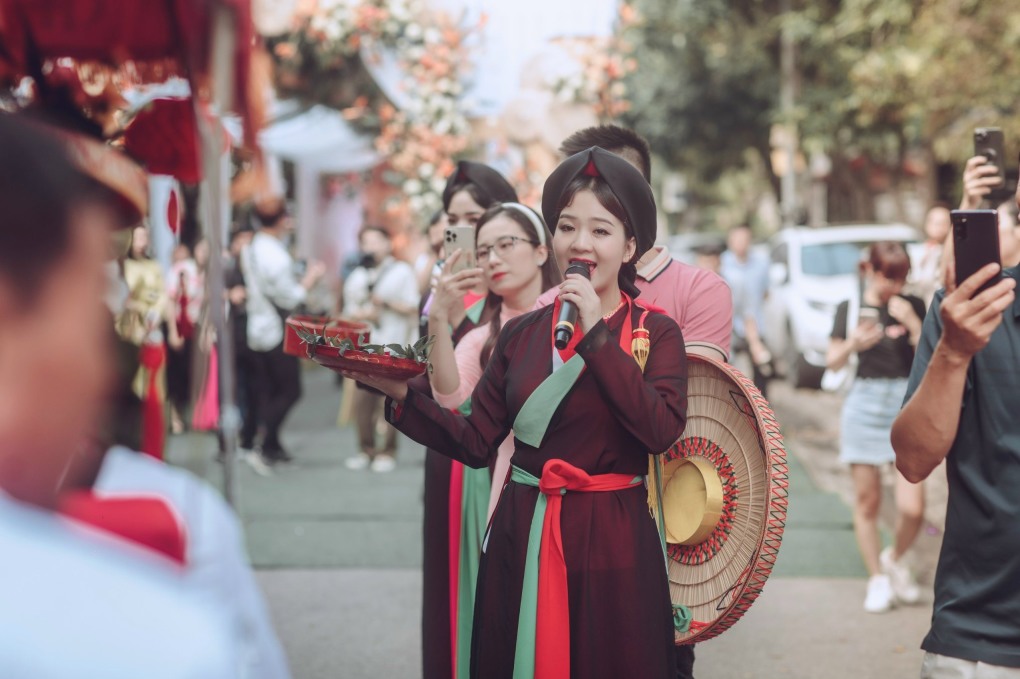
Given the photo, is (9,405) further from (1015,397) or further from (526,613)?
(1015,397)

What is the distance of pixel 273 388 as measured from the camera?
1008cm

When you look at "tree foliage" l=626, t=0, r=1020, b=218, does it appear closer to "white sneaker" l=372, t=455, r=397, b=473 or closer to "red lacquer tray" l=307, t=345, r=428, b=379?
"white sneaker" l=372, t=455, r=397, b=473

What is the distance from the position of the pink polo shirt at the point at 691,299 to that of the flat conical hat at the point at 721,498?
0.34 metres

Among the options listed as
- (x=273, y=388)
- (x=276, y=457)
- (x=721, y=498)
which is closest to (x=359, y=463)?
(x=276, y=457)

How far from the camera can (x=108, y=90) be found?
7.41 feet

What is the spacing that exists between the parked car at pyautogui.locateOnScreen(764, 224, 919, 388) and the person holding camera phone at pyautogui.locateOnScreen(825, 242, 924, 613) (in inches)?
296

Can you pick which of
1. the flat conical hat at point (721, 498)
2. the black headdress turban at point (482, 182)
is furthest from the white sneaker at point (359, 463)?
the flat conical hat at point (721, 498)

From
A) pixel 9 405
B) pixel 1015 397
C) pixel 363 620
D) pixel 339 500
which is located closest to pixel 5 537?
pixel 9 405

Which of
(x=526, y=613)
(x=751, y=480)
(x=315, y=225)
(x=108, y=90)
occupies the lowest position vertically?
(x=526, y=613)

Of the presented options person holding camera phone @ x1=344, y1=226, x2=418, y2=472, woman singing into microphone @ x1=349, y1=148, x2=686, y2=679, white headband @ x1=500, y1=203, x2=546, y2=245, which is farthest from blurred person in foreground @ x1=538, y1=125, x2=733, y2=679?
person holding camera phone @ x1=344, y1=226, x2=418, y2=472

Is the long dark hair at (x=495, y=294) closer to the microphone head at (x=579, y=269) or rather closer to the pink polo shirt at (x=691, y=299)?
the pink polo shirt at (x=691, y=299)

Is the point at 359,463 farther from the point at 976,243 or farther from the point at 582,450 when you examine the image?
the point at 976,243

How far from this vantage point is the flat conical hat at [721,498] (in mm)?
3051

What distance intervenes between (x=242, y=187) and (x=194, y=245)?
0.49 metres
